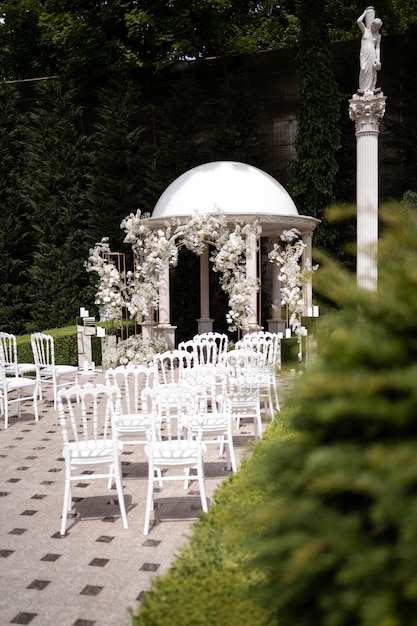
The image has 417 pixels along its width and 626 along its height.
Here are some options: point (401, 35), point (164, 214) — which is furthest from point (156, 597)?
point (401, 35)

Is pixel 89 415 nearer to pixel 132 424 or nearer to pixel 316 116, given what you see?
pixel 132 424

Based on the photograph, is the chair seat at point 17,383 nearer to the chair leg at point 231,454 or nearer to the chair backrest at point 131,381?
the chair backrest at point 131,381

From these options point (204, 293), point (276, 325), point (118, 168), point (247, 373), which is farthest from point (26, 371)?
point (118, 168)

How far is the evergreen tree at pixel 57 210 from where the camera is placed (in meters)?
22.7

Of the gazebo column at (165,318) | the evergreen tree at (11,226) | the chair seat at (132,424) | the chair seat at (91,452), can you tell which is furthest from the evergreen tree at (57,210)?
the chair seat at (91,452)

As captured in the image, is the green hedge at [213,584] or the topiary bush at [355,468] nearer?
the topiary bush at [355,468]

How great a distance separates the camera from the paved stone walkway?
4605mm

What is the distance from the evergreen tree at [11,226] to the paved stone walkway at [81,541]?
14.9m

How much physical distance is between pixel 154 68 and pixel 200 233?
12490mm

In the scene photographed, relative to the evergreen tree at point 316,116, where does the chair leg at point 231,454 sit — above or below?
below

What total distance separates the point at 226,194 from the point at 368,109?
3851 mm

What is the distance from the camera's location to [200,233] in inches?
528

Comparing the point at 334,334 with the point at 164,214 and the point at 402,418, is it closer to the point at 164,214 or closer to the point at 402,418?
the point at 402,418

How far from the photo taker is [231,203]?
16.9 metres
